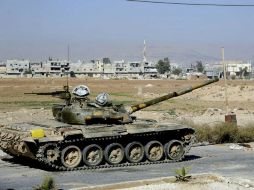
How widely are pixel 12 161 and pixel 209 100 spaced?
4142 centimetres

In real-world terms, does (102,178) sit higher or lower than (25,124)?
lower

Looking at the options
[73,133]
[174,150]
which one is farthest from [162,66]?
[73,133]

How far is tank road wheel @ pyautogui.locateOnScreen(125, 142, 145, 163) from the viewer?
18719 millimetres

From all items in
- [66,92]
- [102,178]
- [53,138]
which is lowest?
[102,178]

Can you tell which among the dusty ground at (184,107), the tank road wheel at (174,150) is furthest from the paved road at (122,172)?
the dusty ground at (184,107)

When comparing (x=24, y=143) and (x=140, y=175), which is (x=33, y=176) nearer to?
(x=24, y=143)

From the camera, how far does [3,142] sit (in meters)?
18.2

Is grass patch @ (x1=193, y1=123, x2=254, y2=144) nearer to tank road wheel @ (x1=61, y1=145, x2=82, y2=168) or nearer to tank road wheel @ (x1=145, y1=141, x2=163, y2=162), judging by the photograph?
tank road wheel @ (x1=145, y1=141, x2=163, y2=162)

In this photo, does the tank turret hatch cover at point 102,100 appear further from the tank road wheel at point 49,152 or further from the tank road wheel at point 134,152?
the tank road wheel at point 49,152

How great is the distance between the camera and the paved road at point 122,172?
15414 mm

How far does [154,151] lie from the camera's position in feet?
63.5

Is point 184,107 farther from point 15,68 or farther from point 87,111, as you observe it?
point 15,68

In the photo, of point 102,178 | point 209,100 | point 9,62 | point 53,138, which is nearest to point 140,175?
point 102,178

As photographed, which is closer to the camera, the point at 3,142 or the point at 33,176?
the point at 33,176
